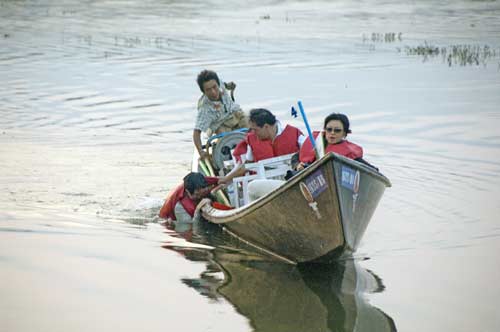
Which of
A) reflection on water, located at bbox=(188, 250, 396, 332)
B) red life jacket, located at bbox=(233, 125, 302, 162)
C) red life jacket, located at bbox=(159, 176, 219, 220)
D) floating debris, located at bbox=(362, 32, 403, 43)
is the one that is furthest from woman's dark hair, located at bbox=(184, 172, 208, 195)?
floating debris, located at bbox=(362, 32, 403, 43)

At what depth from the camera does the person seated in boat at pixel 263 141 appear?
8.37 metres

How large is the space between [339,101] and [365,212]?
9.46 metres

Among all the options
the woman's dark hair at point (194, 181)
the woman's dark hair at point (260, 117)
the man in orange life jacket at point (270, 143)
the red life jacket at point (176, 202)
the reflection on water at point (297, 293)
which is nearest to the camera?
the reflection on water at point (297, 293)

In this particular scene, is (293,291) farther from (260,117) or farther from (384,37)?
(384,37)

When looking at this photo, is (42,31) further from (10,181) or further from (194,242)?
(194,242)

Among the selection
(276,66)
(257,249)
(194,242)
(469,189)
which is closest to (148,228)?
(194,242)

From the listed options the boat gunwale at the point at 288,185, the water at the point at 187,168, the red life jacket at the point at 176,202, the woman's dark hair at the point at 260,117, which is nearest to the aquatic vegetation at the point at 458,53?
the water at the point at 187,168

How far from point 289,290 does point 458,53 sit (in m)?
16.3

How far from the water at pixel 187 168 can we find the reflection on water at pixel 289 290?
0.07 ft

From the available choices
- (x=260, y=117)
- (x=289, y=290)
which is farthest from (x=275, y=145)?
(x=289, y=290)

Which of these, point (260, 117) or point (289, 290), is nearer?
point (289, 290)

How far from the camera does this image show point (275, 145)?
28.4 feet

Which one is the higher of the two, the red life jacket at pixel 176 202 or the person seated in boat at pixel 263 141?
the person seated in boat at pixel 263 141

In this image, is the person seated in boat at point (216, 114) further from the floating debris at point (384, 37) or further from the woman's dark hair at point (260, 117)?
the floating debris at point (384, 37)
